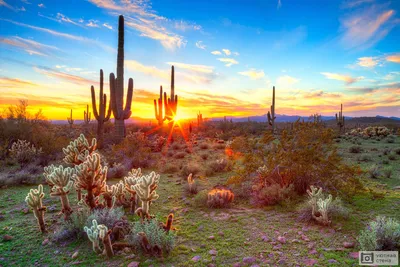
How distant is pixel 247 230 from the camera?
489 centimetres

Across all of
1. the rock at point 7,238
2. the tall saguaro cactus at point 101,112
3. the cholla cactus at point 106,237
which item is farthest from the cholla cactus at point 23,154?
the cholla cactus at point 106,237

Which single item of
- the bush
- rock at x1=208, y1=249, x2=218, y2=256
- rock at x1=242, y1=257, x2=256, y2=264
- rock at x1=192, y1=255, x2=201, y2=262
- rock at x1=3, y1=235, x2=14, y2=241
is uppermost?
the bush

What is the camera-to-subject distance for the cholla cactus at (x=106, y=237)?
145 inches

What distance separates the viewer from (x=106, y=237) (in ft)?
12.5

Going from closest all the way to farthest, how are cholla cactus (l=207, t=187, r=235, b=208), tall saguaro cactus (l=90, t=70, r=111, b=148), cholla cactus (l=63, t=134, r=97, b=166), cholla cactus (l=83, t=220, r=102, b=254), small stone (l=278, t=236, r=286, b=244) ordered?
cholla cactus (l=83, t=220, r=102, b=254) < small stone (l=278, t=236, r=286, b=244) < cholla cactus (l=63, t=134, r=97, b=166) < cholla cactus (l=207, t=187, r=235, b=208) < tall saguaro cactus (l=90, t=70, r=111, b=148)

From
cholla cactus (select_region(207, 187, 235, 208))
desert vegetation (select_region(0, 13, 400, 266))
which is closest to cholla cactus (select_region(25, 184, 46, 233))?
desert vegetation (select_region(0, 13, 400, 266))

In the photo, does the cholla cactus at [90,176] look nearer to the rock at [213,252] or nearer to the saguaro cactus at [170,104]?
the rock at [213,252]

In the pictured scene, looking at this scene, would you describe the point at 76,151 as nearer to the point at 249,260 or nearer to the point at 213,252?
the point at 213,252

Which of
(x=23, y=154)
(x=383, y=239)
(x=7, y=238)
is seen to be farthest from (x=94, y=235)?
(x=23, y=154)

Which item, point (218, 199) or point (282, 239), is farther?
point (218, 199)

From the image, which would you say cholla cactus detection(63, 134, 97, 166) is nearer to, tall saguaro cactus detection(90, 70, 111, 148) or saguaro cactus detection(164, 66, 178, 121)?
tall saguaro cactus detection(90, 70, 111, 148)

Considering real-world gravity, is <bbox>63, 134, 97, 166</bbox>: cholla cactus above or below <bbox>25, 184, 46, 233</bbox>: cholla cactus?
above

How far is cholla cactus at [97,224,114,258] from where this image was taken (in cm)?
369

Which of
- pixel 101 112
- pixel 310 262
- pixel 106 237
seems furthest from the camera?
pixel 101 112
